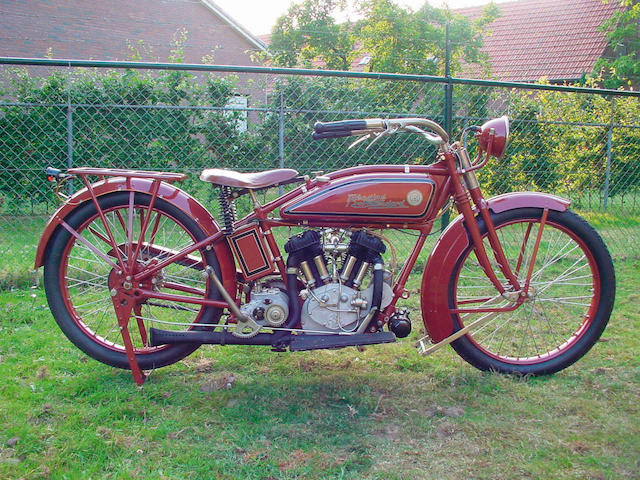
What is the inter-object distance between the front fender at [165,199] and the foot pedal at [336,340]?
50 centimetres

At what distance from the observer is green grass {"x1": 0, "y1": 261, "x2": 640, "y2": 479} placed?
2.59 m

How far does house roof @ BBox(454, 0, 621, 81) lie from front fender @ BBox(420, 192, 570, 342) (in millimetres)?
19322

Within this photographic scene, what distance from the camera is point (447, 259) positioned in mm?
3338

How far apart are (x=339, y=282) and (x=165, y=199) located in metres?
1.06

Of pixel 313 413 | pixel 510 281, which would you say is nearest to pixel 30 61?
→ pixel 313 413

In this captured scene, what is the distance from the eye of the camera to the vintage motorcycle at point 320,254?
321 cm

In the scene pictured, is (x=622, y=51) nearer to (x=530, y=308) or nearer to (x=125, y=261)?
(x=530, y=308)

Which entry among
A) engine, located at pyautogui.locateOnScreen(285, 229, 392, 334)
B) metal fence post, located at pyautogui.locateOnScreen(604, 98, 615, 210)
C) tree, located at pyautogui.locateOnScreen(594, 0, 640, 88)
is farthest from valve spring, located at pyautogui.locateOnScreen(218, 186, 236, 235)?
tree, located at pyautogui.locateOnScreen(594, 0, 640, 88)

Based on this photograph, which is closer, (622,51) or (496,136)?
(496,136)

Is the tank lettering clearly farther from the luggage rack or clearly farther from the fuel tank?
the luggage rack

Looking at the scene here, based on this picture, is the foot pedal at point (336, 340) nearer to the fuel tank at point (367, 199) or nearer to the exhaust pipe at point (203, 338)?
the exhaust pipe at point (203, 338)

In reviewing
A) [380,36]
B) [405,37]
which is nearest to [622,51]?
[405,37]

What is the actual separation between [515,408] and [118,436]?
A: 194 centimetres

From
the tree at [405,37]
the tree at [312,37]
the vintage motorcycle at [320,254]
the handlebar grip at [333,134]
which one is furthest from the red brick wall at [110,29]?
the handlebar grip at [333,134]
